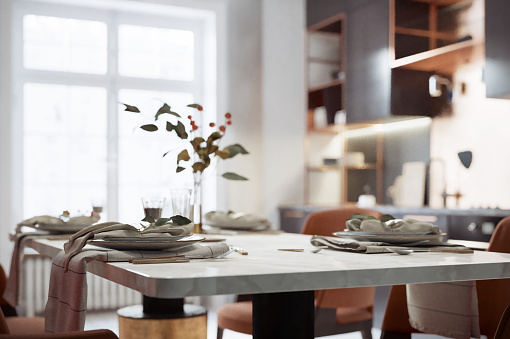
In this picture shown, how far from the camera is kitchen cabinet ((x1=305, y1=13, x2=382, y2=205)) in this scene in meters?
5.14

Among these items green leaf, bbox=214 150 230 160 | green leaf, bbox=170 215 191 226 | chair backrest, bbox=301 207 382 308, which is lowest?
chair backrest, bbox=301 207 382 308

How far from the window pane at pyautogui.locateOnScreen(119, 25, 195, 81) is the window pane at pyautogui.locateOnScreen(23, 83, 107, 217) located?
1.09 feet

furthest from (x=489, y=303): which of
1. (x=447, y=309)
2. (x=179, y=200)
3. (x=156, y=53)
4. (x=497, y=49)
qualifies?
(x=156, y=53)

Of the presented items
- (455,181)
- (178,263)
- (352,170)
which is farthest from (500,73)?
(178,263)

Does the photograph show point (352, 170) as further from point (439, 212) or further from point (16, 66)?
point (16, 66)

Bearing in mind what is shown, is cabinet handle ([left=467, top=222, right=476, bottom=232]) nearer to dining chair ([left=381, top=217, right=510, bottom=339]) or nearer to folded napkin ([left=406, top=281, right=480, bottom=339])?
dining chair ([left=381, top=217, right=510, bottom=339])

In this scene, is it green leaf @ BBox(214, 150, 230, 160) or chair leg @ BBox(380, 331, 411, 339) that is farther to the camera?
green leaf @ BBox(214, 150, 230, 160)

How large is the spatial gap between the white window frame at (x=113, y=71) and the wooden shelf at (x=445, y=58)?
161 centimetres

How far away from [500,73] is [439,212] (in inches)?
32.2

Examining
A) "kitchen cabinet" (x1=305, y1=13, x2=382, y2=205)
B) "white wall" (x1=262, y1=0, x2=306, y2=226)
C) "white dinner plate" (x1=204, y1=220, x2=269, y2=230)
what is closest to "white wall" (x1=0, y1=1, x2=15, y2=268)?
"white wall" (x1=262, y1=0, x2=306, y2=226)

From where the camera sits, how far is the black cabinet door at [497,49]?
3.48 meters

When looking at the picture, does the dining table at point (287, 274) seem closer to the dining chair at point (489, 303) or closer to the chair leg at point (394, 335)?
the dining chair at point (489, 303)

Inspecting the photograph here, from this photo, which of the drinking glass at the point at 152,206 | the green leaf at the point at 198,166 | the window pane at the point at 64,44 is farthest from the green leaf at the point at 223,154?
the window pane at the point at 64,44

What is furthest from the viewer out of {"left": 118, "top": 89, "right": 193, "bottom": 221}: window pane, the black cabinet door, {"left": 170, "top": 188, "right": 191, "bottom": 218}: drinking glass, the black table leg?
{"left": 118, "top": 89, "right": 193, "bottom": 221}: window pane
